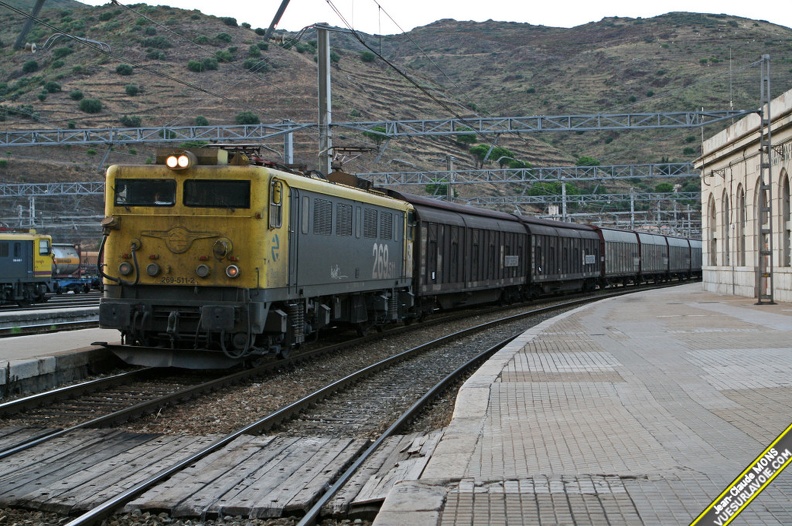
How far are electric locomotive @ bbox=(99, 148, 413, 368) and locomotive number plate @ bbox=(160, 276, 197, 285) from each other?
15 millimetres

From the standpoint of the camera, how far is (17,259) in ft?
112

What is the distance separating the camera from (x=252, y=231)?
12602 millimetres

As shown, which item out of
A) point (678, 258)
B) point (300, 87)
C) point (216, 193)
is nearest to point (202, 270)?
point (216, 193)

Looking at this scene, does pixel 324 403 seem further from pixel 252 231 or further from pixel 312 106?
pixel 312 106

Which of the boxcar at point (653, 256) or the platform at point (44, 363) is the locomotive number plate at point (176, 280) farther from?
the boxcar at point (653, 256)

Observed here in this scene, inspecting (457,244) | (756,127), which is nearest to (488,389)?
(457,244)

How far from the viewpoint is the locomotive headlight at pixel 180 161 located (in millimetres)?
12922

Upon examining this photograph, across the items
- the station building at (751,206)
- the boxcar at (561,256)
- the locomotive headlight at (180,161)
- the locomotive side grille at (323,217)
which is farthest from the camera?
the boxcar at (561,256)

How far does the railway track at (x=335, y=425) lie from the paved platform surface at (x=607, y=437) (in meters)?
0.82

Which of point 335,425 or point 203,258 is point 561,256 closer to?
point 203,258

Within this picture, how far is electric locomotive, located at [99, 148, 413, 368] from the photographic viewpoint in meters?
12.6

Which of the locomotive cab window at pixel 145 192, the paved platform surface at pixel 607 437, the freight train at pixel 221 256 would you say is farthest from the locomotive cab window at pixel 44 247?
the paved platform surface at pixel 607 437

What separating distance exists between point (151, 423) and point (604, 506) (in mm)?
5939

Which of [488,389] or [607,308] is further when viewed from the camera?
[607,308]
